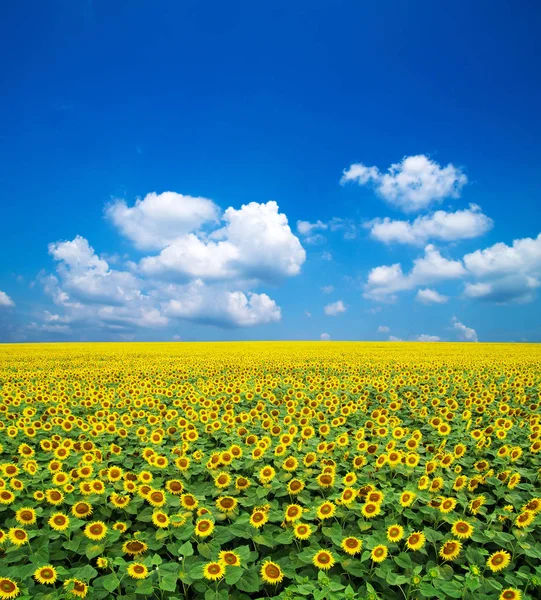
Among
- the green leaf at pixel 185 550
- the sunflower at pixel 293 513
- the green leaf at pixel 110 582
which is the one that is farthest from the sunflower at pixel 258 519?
the green leaf at pixel 110 582

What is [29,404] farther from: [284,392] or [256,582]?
[256,582]

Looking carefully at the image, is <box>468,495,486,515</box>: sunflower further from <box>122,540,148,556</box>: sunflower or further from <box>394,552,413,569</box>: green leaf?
<box>122,540,148,556</box>: sunflower

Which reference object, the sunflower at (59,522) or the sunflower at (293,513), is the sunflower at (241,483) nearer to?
the sunflower at (293,513)

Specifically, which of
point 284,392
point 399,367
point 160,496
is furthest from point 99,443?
point 399,367

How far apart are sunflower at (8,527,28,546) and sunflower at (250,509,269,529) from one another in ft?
8.46

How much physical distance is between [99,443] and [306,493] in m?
4.59

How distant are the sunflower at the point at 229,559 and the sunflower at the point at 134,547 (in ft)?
3.37

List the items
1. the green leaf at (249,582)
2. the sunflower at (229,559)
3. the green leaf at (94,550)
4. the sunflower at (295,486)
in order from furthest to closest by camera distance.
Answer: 1. the sunflower at (295,486)
2. the green leaf at (94,550)
3. the sunflower at (229,559)
4. the green leaf at (249,582)

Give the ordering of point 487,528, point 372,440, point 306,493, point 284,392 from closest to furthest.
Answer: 1. point 487,528
2. point 306,493
3. point 372,440
4. point 284,392

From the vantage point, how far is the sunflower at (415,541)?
15.4 ft

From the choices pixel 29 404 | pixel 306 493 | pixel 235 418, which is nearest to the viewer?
pixel 306 493

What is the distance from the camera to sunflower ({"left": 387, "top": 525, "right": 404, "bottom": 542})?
474cm

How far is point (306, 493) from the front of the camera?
5.82 m

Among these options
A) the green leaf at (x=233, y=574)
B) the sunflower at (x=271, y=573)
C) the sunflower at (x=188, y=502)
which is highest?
the sunflower at (x=188, y=502)
